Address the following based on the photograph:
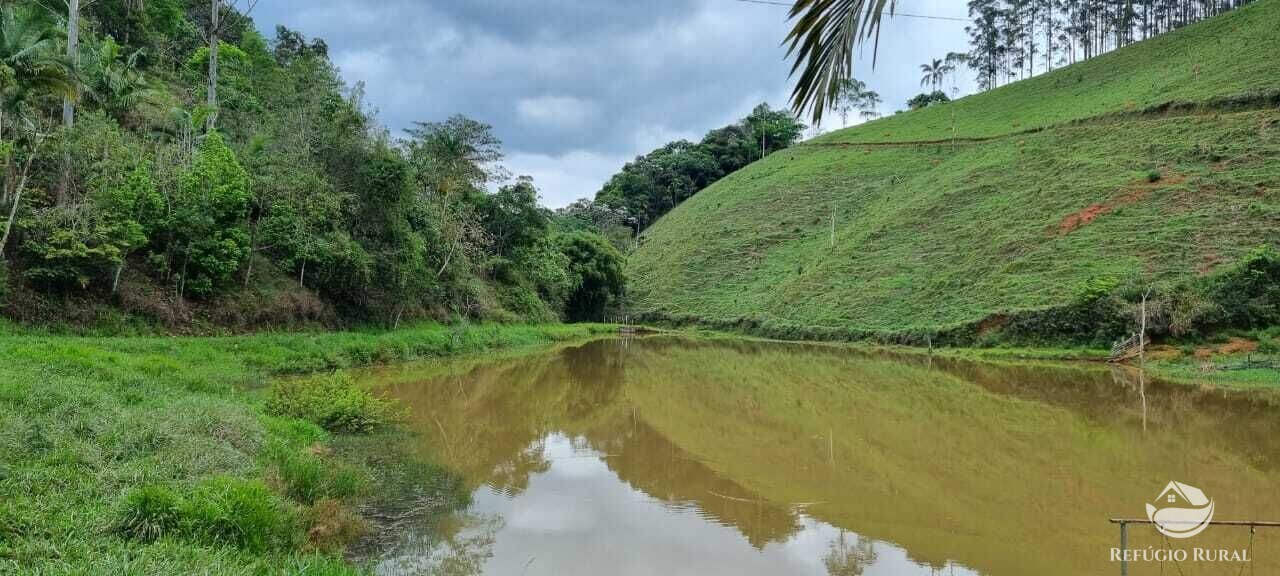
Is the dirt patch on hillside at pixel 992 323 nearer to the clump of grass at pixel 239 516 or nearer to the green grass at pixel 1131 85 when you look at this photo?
the green grass at pixel 1131 85

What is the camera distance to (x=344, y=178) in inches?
896

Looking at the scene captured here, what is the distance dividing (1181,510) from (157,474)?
9.94m

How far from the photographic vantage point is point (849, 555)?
6258mm

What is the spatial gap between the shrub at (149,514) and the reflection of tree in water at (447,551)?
1.48 metres

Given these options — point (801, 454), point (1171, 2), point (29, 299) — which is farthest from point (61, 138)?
point (1171, 2)

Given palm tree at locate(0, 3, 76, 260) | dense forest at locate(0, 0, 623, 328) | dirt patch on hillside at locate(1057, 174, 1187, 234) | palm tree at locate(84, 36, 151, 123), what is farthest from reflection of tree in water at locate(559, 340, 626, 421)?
dirt patch on hillside at locate(1057, 174, 1187, 234)

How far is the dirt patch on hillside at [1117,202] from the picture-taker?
32.3m

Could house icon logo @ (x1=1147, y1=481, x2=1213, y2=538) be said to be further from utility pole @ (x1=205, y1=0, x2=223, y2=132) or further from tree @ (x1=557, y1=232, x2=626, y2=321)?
tree @ (x1=557, y1=232, x2=626, y2=321)

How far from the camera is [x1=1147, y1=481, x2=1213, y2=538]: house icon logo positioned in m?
6.21

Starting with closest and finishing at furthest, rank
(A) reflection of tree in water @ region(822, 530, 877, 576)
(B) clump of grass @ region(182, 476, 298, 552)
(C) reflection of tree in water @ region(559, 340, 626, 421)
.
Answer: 1. (B) clump of grass @ region(182, 476, 298, 552)
2. (A) reflection of tree in water @ region(822, 530, 877, 576)
3. (C) reflection of tree in water @ region(559, 340, 626, 421)

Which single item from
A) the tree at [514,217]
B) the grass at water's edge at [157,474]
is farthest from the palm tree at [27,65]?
the tree at [514,217]

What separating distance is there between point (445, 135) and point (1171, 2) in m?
83.4

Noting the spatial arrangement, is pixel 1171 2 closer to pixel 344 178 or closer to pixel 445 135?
pixel 445 135

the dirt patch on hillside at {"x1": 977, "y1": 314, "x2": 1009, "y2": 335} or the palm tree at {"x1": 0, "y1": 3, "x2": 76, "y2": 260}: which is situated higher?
the palm tree at {"x1": 0, "y1": 3, "x2": 76, "y2": 260}
